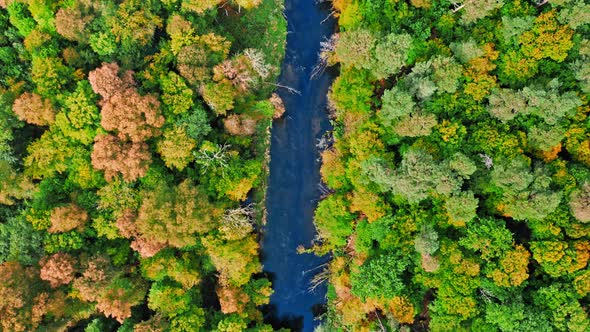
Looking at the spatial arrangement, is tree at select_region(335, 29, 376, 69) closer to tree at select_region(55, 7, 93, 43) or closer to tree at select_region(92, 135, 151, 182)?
tree at select_region(92, 135, 151, 182)

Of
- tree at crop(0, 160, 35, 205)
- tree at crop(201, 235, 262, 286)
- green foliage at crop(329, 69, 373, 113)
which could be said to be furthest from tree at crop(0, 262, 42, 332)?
green foliage at crop(329, 69, 373, 113)

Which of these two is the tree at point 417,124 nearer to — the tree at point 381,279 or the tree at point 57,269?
the tree at point 381,279

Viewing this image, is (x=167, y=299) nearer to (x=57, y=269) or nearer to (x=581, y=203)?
(x=57, y=269)

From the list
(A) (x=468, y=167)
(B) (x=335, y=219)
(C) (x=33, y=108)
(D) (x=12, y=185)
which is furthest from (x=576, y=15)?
(D) (x=12, y=185)

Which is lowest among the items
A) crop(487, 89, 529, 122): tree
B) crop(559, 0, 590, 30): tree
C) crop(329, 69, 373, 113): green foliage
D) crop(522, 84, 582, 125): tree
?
crop(522, 84, 582, 125): tree

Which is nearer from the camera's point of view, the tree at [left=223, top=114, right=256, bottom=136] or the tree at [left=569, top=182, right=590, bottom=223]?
the tree at [left=569, top=182, right=590, bottom=223]

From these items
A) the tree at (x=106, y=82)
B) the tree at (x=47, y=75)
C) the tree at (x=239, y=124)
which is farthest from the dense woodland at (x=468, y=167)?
the tree at (x=47, y=75)
